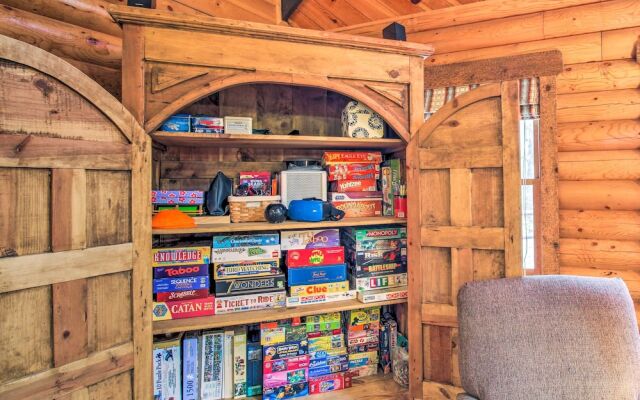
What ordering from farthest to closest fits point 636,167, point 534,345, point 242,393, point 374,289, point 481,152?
point 636,167
point 374,289
point 242,393
point 481,152
point 534,345

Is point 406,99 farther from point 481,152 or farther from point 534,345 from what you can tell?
point 534,345

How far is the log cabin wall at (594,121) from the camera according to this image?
2.03m

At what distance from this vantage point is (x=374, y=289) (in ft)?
5.99

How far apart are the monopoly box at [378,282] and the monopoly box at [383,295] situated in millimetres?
28

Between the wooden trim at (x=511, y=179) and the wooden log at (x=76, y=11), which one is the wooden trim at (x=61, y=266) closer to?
the wooden log at (x=76, y=11)

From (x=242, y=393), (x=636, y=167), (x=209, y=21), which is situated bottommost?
(x=242, y=393)

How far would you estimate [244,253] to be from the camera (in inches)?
65.6

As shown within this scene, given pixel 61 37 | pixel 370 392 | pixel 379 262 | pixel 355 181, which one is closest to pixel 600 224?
pixel 379 262

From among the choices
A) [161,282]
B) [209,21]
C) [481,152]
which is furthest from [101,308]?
[481,152]

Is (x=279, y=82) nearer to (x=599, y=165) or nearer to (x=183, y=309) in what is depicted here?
(x=183, y=309)

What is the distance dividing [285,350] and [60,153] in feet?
4.56

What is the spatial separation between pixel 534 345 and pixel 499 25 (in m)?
2.08

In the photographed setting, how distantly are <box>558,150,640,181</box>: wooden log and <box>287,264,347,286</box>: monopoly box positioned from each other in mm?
1698

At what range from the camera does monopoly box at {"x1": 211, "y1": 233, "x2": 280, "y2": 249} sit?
1628mm
